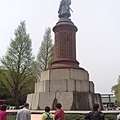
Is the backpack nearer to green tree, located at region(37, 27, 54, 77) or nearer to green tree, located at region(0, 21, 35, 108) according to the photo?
green tree, located at region(0, 21, 35, 108)

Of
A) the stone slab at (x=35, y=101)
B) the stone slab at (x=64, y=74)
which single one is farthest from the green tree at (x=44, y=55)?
the stone slab at (x=35, y=101)

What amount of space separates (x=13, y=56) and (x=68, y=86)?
12.7m

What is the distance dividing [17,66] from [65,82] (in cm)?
1193

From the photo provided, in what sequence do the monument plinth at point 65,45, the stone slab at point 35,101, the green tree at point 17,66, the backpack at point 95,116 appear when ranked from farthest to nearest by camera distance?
1. the green tree at point 17,66
2. the monument plinth at point 65,45
3. the stone slab at point 35,101
4. the backpack at point 95,116

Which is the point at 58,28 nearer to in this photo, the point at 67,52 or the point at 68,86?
the point at 67,52

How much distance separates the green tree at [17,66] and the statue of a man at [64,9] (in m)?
9.51

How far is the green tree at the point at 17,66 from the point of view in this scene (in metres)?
24.0

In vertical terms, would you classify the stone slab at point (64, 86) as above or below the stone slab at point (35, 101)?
above

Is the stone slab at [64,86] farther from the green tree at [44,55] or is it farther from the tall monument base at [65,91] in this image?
the green tree at [44,55]

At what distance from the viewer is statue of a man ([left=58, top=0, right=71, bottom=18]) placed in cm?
1653

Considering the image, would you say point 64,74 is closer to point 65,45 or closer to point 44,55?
point 65,45

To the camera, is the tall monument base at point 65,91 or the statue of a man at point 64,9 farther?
the statue of a man at point 64,9

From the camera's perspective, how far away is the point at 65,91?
43.2ft

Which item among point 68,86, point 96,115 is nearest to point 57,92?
point 68,86
